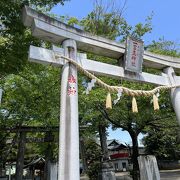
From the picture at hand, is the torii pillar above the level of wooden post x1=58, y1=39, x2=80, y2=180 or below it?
above

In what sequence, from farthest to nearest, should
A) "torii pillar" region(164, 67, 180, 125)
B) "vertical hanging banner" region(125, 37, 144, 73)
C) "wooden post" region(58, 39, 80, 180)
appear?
"torii pillar" region(164, 67, 180, 125), "vertical hanging banner" region(125, 37, 144, 73), "wooden post" region(58, 39, 80, 180)

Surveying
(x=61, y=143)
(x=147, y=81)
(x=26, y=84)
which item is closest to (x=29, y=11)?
(x=61, y=143)

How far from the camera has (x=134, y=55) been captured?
22.6ft

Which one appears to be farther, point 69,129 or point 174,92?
point 174,92

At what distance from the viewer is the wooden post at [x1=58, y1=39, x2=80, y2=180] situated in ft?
15.2

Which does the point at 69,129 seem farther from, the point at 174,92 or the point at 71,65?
the point at 174,92

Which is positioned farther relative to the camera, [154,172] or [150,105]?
[150,105]

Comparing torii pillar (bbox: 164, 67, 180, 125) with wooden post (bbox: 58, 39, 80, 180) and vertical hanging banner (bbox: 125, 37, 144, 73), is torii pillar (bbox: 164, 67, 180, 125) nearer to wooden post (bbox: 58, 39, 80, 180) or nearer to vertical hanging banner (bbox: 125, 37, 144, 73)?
vertical hanging banner (bbox: 125, 37, 144, 73)

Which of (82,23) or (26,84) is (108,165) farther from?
(82,23)

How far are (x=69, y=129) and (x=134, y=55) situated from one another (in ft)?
10.5

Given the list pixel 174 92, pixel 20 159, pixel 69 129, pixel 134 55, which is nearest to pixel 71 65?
pixel 69 129

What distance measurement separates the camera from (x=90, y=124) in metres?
17.0

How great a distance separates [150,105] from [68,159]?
10221 millimetres

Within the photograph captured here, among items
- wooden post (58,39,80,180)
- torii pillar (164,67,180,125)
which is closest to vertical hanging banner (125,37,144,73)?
torii pillar (164,67,180,125)
